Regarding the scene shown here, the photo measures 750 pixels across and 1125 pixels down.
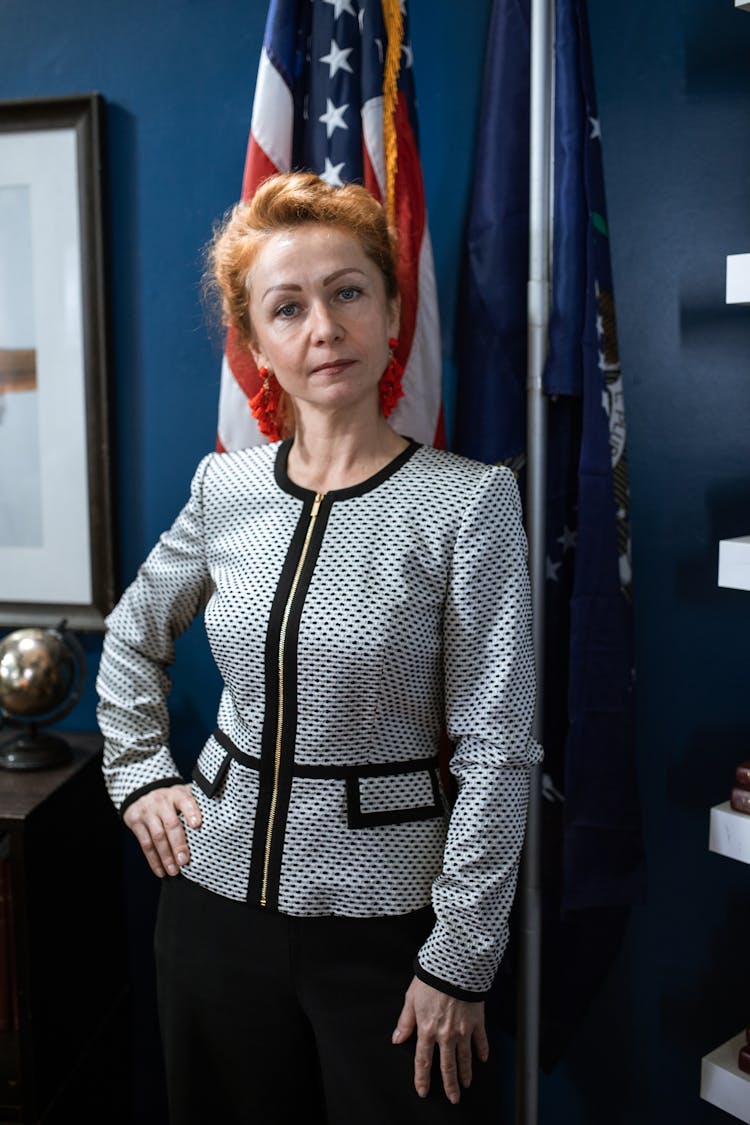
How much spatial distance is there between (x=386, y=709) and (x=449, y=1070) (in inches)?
17.0

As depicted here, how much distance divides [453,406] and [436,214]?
0.34 metres

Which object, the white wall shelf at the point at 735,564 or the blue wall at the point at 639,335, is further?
the blue wall at the point at 639,335

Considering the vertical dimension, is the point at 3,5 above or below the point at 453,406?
above

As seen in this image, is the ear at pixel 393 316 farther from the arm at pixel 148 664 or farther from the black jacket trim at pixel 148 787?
the black jacket trim at pixel 148 787

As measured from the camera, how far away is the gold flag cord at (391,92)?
153cm

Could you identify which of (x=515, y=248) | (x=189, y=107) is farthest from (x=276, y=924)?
(x=189, y=107)

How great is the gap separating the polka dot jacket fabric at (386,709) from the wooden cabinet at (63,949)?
0.44 meters

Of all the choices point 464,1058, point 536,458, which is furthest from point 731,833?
point 536,458

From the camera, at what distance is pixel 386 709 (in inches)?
47.1

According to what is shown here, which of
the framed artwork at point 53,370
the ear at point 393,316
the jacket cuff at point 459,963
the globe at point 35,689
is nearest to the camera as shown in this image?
the jacket cuff at point 459,963

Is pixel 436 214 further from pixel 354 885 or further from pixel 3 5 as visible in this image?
pixel 354 885

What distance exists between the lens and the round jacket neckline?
1246mm

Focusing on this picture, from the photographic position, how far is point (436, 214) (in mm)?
1728

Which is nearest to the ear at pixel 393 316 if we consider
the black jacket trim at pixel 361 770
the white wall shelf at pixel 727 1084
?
the black jacket trim at pixel 361 770
